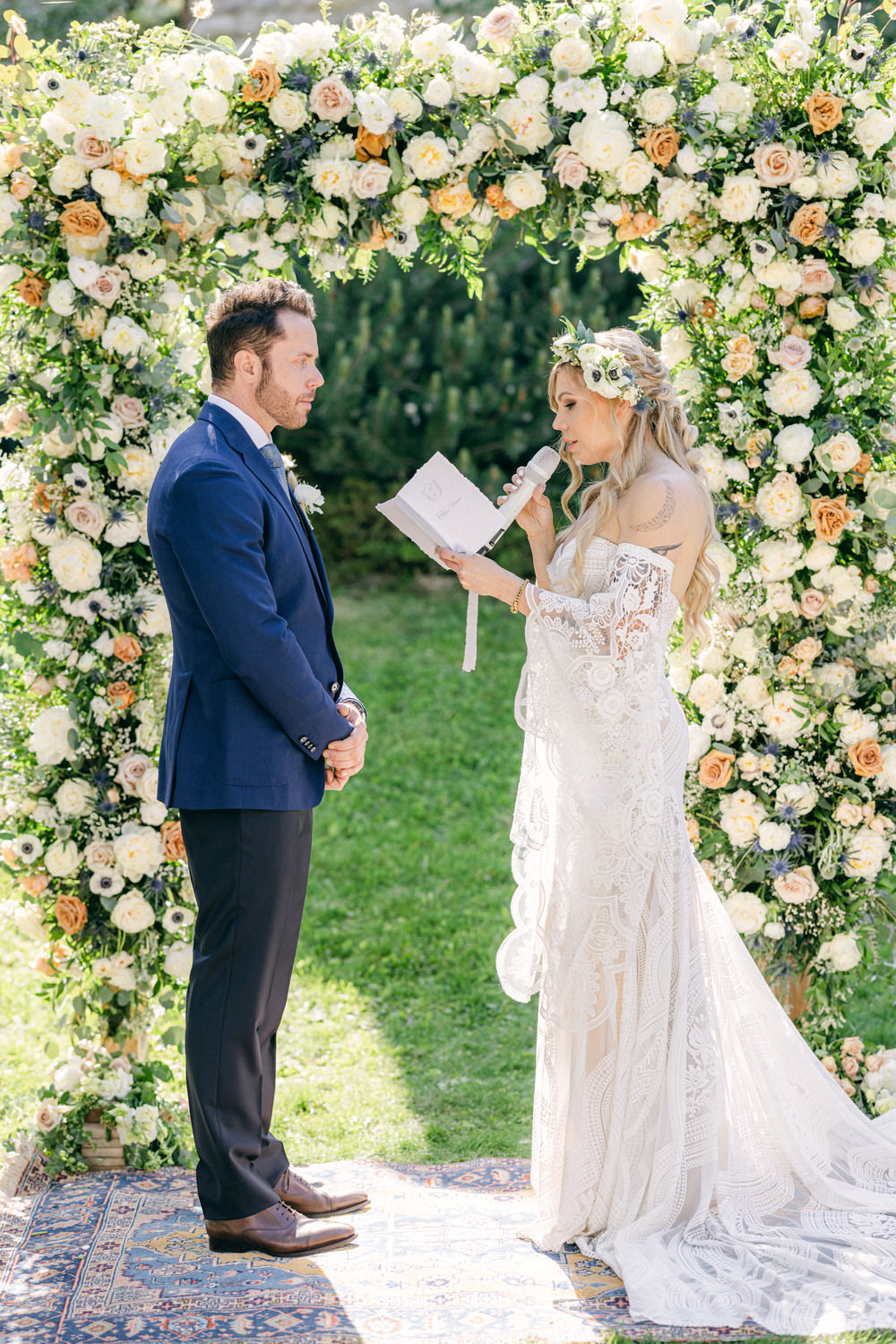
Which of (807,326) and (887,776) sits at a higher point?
(807,326)

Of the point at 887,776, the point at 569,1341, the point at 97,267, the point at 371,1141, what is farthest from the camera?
the point at 371,1141

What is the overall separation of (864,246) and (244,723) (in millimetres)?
2227

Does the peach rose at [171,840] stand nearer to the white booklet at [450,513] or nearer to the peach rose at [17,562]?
the peach rose at [17,562]

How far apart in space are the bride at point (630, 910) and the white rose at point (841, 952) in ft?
2.04

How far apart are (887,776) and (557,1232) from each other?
1.62m

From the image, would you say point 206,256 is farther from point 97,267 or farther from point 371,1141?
point 371,1141

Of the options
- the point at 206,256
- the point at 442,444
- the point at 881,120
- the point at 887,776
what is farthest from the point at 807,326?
the point at 442,444

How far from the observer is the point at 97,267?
3.59m

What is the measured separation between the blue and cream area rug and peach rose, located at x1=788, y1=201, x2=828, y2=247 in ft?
9.29

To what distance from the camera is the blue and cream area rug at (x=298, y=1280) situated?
290 cm

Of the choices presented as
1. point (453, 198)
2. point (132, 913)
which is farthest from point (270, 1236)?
point (453, 198)

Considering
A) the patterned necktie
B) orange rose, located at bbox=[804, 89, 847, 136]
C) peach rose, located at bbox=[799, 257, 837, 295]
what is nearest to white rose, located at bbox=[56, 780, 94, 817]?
the patterned necktie

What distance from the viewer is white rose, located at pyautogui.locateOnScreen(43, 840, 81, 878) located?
379 cm

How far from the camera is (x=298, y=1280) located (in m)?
3.08
